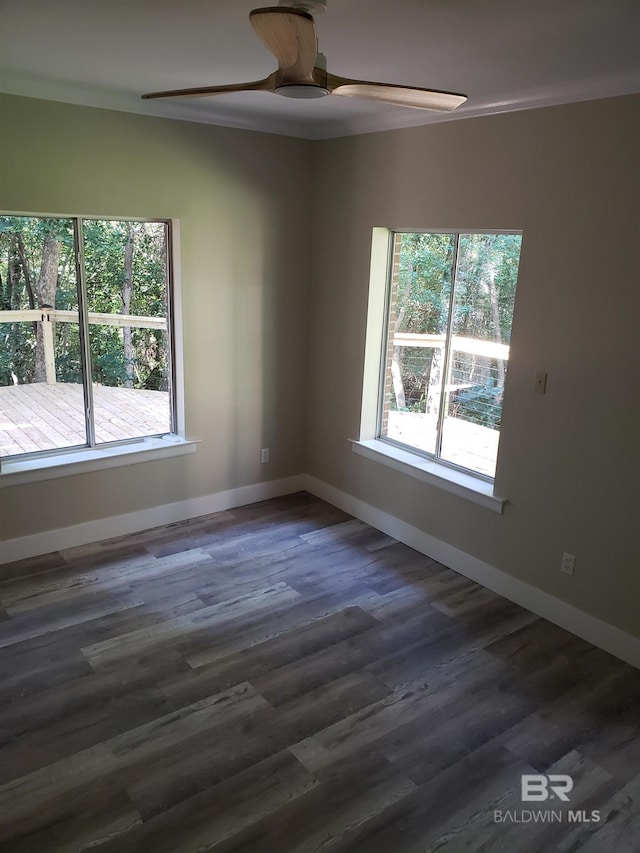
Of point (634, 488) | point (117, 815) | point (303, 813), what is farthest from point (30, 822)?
point (634, 488)

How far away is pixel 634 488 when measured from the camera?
2939 millimetres

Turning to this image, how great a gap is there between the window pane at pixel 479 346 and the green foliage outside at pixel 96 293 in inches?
72.0

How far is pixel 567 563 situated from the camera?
327 cm

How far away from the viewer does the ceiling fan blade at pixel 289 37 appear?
167 centimetres

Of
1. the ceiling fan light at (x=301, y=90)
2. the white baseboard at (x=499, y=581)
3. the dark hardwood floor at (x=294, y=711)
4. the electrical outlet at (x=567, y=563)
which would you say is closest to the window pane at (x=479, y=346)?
the white baseboard at (x=499, y=581)

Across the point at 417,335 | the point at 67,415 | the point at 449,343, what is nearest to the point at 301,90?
the point at 449,343

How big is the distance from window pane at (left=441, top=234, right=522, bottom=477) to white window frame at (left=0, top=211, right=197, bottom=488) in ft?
5.55

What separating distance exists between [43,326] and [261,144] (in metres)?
1.77

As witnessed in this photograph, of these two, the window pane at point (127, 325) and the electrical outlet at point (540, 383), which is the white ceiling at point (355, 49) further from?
the electrical outlet at point (540, 383)

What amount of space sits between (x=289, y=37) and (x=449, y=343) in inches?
92.9

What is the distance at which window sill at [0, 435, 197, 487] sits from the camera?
371 cm

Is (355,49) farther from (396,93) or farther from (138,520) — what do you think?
(138,520)
